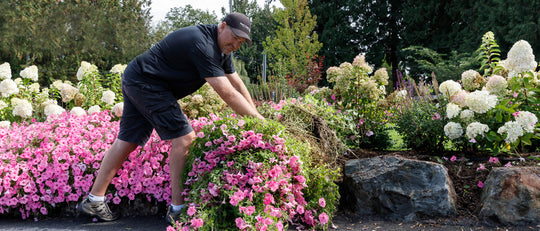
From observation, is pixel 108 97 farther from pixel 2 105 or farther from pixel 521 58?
pixel 521 58

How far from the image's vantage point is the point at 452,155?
13.3 ft

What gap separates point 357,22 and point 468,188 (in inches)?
744

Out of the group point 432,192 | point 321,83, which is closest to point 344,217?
point 432,192

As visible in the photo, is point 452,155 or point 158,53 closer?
point 158,53

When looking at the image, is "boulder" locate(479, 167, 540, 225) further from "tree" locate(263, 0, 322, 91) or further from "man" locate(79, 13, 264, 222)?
"tree" locate(263, 0, 322, 91)

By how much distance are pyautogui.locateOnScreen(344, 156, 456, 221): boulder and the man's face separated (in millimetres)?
1558

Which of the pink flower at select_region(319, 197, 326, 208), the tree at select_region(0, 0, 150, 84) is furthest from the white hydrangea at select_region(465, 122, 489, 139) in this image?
the tree at select_region(0, 0, 150, 84)

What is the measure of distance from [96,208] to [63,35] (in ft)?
47.8

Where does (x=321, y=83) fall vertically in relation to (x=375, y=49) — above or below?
below

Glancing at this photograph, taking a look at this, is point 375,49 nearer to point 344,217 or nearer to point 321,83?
point 321,83

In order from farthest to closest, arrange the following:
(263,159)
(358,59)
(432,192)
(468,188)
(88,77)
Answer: (88,77) < (358,59) < (468,188) < (432,192) < (263,159)

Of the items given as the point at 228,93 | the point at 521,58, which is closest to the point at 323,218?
the point at 228,93

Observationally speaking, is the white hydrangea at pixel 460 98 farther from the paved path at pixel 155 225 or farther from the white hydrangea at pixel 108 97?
the white hydrangea at pixel 108 97

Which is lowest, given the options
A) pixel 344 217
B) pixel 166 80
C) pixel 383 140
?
pixel 344 217
